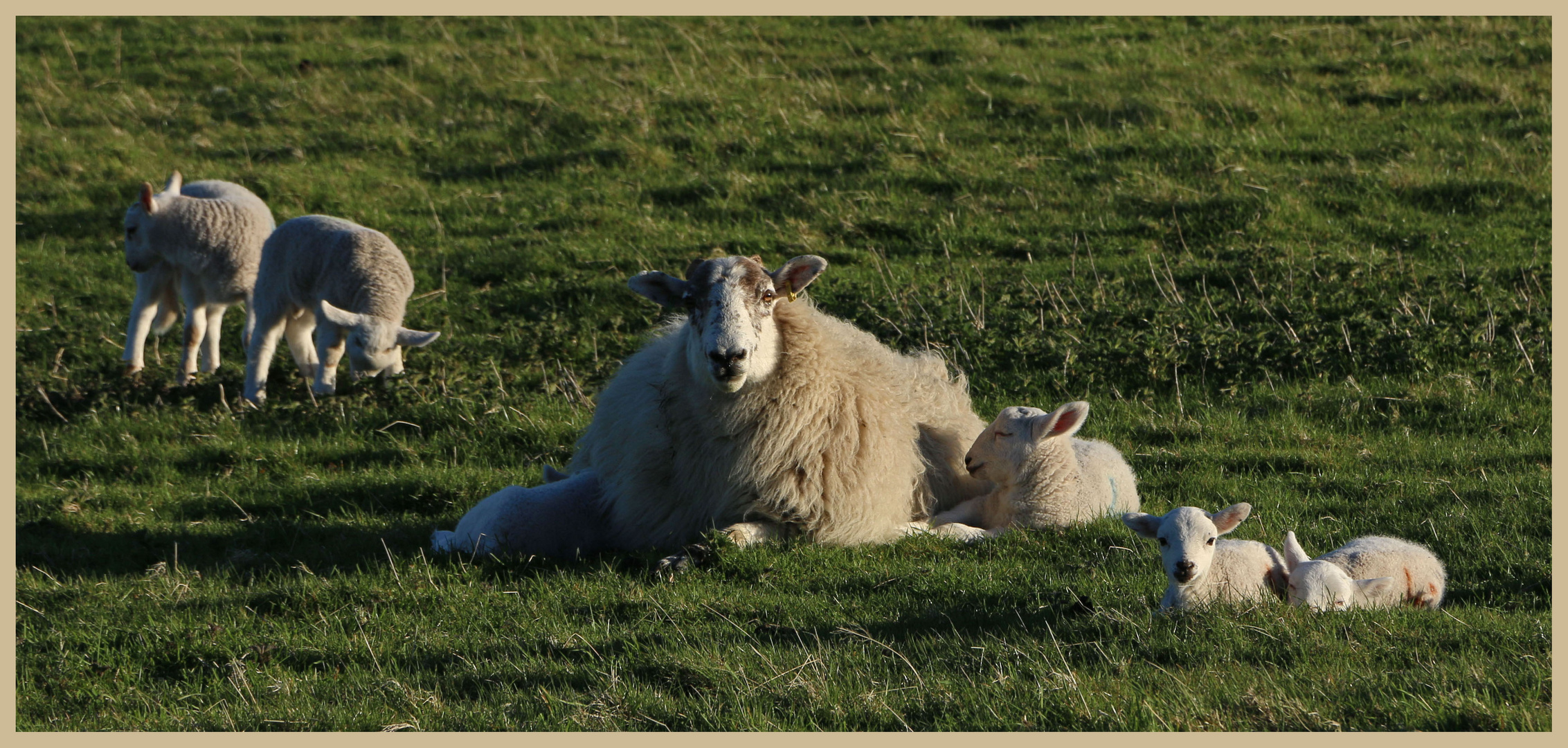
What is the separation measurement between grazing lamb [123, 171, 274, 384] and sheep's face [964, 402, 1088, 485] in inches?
297

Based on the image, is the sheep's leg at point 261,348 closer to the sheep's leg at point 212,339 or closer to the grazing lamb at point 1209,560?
A: the sheep's leg at point 212,339

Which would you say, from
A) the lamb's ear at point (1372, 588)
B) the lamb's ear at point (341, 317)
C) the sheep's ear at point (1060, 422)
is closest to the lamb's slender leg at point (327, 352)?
the lamb's ear at point (341, 317)

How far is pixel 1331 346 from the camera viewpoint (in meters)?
10.9

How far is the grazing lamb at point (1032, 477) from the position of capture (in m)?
7.45

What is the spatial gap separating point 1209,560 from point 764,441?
2.64 meters

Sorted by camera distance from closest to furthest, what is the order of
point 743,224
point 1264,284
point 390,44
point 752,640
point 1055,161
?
point 752,640
point 1264,284
point 743,224
point 1055,161
point 390,44

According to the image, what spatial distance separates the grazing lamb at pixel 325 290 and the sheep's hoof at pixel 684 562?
4.60 metres

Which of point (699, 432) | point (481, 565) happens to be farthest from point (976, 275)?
point (481, 565)

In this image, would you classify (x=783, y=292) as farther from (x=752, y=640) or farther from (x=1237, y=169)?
(x=1237, y=169)

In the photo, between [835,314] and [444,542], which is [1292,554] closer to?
[444,542]

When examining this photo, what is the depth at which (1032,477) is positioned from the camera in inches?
296

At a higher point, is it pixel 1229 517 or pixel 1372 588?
pixel 1229 517

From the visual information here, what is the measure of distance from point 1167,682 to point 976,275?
8.08 metres

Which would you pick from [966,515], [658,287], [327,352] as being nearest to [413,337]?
[327,352]
